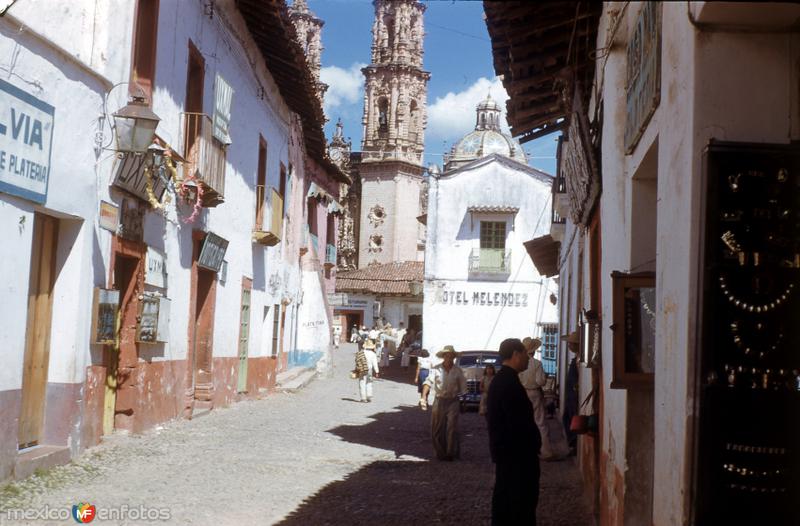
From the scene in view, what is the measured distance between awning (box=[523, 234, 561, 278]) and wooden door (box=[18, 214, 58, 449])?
37.0ft

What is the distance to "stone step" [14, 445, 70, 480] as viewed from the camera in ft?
25.0

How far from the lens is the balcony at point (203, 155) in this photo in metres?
12.6

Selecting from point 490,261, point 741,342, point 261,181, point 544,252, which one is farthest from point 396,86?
point 741,342

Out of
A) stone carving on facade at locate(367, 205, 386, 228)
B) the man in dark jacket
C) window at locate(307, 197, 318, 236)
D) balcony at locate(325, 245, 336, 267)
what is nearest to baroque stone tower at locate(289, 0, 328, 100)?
stone carving on facade at locate(367, 205, 386, 228)

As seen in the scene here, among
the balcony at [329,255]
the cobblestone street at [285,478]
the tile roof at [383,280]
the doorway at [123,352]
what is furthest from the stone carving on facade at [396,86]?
the doorway at [123,352]

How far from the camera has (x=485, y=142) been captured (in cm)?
5534

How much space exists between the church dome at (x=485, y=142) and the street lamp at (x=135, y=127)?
44595 mm

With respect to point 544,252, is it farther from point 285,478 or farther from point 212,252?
point 285,478

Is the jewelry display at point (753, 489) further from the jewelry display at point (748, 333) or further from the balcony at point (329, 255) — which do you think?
the balcony at point (329, 255)

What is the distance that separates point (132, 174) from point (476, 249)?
22.4 metres

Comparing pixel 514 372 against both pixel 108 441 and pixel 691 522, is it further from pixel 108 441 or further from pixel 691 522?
pixel 108 441

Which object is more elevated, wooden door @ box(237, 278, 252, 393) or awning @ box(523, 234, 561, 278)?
awning @ box(523, 234, 561, 278)

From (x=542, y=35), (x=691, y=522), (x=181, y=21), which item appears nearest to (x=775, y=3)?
(x=691, y=522)

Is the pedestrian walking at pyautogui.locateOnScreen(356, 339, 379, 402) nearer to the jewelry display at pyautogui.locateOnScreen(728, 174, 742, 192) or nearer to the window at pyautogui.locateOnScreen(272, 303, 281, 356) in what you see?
the window at pyautogui.locateOnScreen(272, 303, 281, 356)
